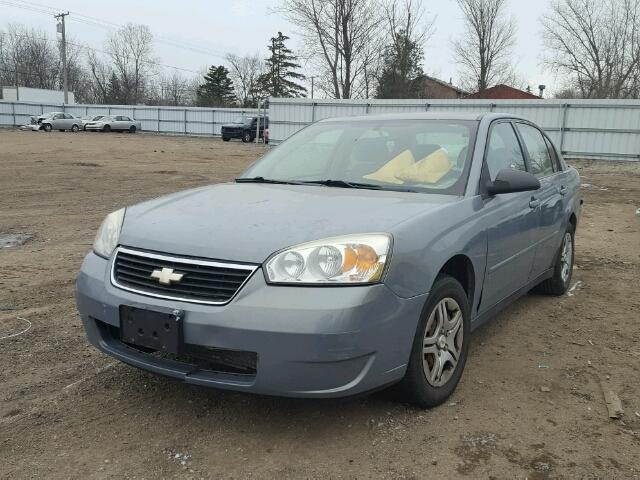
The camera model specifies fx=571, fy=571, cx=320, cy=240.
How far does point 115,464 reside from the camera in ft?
8.07

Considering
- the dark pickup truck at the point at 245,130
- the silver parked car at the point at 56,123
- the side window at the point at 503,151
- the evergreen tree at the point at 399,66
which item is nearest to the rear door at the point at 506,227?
the side window at the point at 503,151

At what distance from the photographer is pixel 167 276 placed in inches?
100

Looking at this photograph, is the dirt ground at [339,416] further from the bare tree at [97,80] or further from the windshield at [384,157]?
the bare tree at [97,80]

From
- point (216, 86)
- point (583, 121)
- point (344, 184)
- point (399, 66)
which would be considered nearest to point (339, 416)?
point (344, 184)

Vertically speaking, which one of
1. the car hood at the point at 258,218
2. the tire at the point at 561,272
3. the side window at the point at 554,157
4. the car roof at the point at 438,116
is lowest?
the tire at the point at 561,272

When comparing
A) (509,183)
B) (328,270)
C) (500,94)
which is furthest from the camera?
(500,94)

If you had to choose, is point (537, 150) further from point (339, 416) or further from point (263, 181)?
point (339, 416)

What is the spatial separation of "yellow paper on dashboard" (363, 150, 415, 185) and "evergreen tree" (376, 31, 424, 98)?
40.9 m

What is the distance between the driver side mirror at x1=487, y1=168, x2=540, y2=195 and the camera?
338 centimetres

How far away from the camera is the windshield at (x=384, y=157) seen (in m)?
3.46

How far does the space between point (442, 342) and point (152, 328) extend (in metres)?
1.46

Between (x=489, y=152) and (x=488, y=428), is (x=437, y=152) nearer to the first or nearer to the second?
(x=489, y=152)

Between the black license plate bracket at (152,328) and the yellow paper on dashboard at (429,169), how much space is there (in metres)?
1.69

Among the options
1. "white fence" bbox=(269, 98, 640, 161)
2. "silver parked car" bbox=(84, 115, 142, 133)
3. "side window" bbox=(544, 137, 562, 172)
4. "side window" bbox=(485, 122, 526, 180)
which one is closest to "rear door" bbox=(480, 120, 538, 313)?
"side window" bbox=(485, 122, 526, 180)
